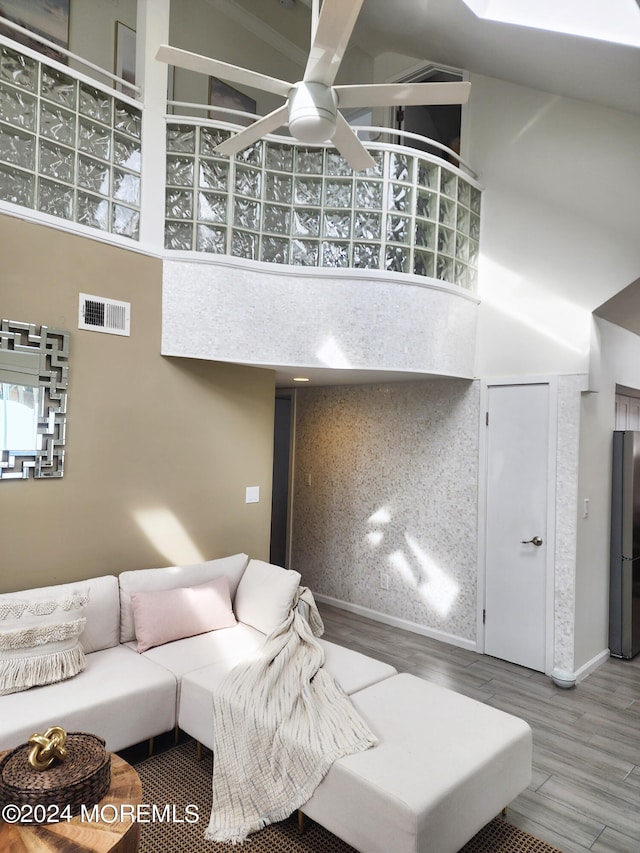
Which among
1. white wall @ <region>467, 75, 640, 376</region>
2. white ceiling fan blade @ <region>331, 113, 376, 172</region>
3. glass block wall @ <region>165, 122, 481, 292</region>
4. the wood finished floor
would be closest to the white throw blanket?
the wood finished floor

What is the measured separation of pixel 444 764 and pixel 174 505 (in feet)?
7.67

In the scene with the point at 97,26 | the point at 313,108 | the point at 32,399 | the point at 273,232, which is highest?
the point at 97,26

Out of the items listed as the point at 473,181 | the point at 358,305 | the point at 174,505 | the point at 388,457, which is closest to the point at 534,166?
the point at 473,181

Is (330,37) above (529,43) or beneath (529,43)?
beneath

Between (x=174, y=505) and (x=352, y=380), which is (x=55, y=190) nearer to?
(x=174, y=505)

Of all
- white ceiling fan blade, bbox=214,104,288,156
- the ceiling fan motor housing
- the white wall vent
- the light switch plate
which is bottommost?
the light switch plate

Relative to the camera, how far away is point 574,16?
2.76 metres

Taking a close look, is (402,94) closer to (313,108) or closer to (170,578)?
(313,108)

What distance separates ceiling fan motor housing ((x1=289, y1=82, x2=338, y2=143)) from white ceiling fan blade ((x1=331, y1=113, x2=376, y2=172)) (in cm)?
14

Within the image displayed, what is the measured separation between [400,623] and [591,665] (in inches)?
59.3

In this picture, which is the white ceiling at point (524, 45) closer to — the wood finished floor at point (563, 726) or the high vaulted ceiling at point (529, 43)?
the high vaulted ceiling at point (529, 43)

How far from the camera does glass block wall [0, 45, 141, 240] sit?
3.07 meters

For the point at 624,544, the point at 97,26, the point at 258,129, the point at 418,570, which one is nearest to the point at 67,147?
the point at 258,129

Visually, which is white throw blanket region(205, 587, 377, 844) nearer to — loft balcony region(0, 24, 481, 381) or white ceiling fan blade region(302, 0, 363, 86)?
loft balcony region(0, 24, 481, 381)
